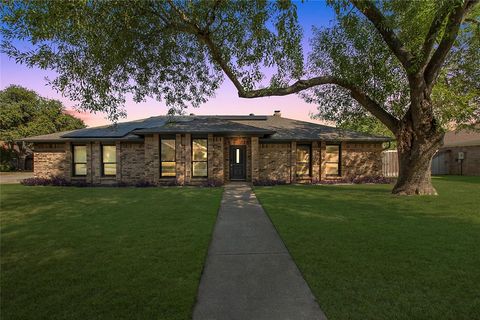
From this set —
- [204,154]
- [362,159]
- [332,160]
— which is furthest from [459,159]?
[204,154]

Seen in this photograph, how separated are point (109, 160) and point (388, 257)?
52.6ft

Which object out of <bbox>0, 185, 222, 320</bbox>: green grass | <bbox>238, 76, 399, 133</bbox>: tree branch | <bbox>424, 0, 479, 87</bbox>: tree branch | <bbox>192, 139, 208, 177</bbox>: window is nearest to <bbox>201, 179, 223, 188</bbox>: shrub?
<bbox>192, 139, 208, 177</bbox>: window

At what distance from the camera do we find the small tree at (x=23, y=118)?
2662cm

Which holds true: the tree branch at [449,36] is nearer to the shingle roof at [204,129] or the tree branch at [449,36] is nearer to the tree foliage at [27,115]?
the shingle roof at [204,129]

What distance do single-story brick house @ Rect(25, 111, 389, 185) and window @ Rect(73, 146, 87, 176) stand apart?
2cm

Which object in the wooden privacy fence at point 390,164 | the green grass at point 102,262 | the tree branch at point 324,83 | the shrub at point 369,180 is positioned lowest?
the green grass at point 102,262

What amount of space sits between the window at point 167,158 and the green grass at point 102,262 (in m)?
7.28

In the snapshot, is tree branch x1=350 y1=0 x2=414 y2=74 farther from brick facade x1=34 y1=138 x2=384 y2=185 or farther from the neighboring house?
the neighboring house

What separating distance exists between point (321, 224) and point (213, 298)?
4.01 m

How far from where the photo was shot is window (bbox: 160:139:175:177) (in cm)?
1533

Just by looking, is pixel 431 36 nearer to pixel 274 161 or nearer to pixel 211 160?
pixel 274 161

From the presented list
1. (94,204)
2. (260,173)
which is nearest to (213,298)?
(94,204)

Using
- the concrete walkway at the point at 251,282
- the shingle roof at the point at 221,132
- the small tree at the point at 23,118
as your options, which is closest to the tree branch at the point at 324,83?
the shingle roof at the point at 221,132

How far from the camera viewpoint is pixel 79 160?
1636cm
